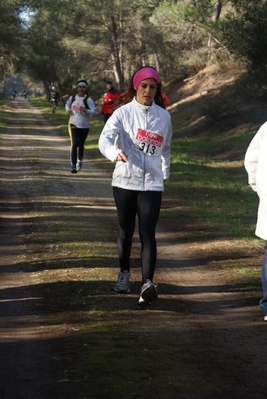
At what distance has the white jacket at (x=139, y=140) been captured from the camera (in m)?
7.28

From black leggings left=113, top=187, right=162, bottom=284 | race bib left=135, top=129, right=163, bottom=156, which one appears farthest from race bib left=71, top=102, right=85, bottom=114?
race bib left=135, top=129, right=163, bottom=156

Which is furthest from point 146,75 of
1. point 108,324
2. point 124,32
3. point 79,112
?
point 124,32

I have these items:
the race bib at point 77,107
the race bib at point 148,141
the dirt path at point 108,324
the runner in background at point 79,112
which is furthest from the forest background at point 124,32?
the race bib at point 148,141

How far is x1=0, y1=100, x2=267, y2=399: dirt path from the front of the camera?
5.18 meters

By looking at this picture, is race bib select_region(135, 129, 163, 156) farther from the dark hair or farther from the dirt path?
the dirt path

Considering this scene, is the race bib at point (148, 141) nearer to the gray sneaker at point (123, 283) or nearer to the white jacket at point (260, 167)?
the white jacket at point (260, 167)

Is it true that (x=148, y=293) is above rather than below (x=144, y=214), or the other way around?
below

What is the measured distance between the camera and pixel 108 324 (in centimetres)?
666

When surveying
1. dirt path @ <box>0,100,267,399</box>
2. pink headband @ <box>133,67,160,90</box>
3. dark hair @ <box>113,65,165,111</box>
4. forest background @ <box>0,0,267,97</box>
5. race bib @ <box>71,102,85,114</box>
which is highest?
forest background @ <box>0,0,267,97</box>

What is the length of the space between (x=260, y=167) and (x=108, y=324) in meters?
1.80

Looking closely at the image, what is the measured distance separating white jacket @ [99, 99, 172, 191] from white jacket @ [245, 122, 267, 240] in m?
0.92

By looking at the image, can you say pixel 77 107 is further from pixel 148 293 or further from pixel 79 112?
pixel 148 293

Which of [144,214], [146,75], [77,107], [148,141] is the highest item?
[146,75]

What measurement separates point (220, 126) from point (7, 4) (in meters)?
15.6
